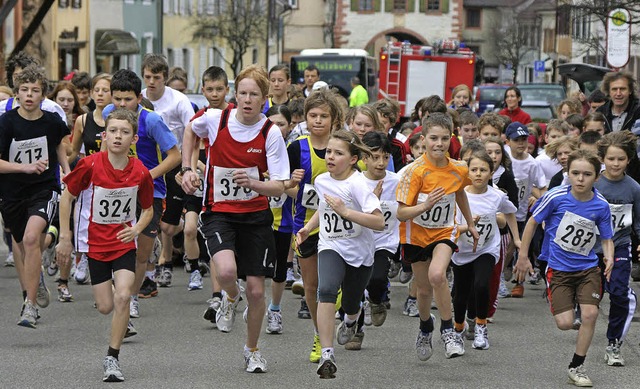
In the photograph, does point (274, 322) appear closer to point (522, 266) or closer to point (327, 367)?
point (522, 266)

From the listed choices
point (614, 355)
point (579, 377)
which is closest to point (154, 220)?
point (614, 355)

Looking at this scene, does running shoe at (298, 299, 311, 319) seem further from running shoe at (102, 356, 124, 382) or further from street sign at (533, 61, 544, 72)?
street sign at (533, 61, 544, 72)

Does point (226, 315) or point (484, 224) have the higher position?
point (484, 224)

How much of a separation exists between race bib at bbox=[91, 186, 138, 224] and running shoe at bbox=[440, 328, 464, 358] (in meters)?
2.30

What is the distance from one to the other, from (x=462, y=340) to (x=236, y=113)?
2280mm

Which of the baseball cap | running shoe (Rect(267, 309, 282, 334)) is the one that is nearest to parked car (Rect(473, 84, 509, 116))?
the baseball cap

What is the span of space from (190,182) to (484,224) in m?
2.46

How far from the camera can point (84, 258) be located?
13.9 metres

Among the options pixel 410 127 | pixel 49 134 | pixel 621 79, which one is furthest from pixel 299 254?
pixel 410 127

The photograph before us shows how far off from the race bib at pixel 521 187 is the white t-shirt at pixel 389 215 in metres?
3.28

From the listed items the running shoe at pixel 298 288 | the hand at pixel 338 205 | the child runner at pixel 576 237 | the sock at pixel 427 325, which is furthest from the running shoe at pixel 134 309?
the child runner at pixel 576 237

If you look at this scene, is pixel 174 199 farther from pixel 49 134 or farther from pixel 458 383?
pixel 458 383

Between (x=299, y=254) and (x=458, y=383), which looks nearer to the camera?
(x=458, y=383)

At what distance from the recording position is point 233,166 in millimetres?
8992
